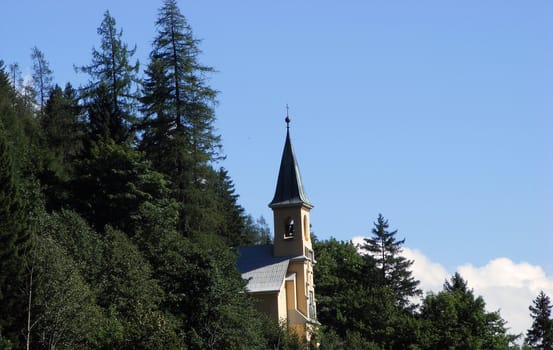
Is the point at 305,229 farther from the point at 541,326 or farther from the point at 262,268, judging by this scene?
the point at 541,326

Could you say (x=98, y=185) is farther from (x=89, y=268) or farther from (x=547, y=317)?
(x=547, y=317)

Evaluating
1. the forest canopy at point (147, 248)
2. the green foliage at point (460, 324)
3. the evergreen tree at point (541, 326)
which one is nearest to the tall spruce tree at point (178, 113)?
the forest canopy at point (147, 248)

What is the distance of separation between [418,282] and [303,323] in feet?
55.6

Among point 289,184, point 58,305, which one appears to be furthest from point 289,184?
point 58,305

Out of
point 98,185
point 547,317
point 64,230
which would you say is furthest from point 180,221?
point 547,317

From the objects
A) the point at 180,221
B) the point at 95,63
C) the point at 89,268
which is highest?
the point at 95,63

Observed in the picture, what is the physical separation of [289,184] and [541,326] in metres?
37.9

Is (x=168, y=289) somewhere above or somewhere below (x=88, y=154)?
below

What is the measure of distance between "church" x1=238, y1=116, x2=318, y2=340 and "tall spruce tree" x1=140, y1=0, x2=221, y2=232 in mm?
5123

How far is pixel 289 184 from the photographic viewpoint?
196 feet

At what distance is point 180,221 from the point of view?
170 feet

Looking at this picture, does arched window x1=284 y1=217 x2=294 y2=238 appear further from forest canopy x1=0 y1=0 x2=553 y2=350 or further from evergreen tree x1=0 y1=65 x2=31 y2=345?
evergreen tree x1=0 y1=65 x2=31 y2=345

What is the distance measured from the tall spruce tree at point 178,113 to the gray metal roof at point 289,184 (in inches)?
277

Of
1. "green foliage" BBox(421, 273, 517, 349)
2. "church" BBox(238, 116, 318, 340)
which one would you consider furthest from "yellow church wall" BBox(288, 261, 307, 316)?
"green foliage" BBox(421, 273, 517, 349)
